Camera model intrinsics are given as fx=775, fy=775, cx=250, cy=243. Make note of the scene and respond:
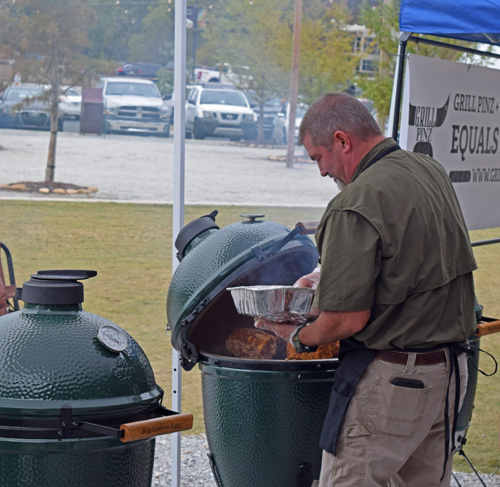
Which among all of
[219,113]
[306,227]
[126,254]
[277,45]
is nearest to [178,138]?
[306,227]

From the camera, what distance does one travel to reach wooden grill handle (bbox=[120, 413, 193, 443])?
6.91 feet

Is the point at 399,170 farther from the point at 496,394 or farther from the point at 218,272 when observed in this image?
the point at 496,394

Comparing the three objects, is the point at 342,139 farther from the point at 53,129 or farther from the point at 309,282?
the point at 53,129

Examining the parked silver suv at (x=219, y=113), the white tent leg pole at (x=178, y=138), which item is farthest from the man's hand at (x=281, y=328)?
the parked silver suv at (x=219, y=113)

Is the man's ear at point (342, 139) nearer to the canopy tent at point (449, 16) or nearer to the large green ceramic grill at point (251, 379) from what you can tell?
the large green ceramic grill at point (251, 379)

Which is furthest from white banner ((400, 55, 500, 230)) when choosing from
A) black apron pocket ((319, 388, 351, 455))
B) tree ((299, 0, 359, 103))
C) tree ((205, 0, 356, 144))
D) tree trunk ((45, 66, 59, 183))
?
tree ((205, 0, 356, 144))

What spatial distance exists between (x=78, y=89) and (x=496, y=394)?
1205 centimetres

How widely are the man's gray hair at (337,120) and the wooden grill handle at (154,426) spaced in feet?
3.07

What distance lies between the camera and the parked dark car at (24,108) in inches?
623

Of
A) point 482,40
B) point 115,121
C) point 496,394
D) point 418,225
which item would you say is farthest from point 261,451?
point 115,121

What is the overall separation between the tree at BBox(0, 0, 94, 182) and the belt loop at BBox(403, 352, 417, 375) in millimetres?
14408

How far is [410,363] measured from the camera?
2334 mm

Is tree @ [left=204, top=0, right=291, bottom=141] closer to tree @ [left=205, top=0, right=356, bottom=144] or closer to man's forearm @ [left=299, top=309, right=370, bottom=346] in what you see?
tree @ [left=205, top=0, right=356, bottom=144]

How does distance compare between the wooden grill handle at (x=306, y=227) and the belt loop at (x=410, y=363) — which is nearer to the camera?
the belt loop at (x=410, y=363)
